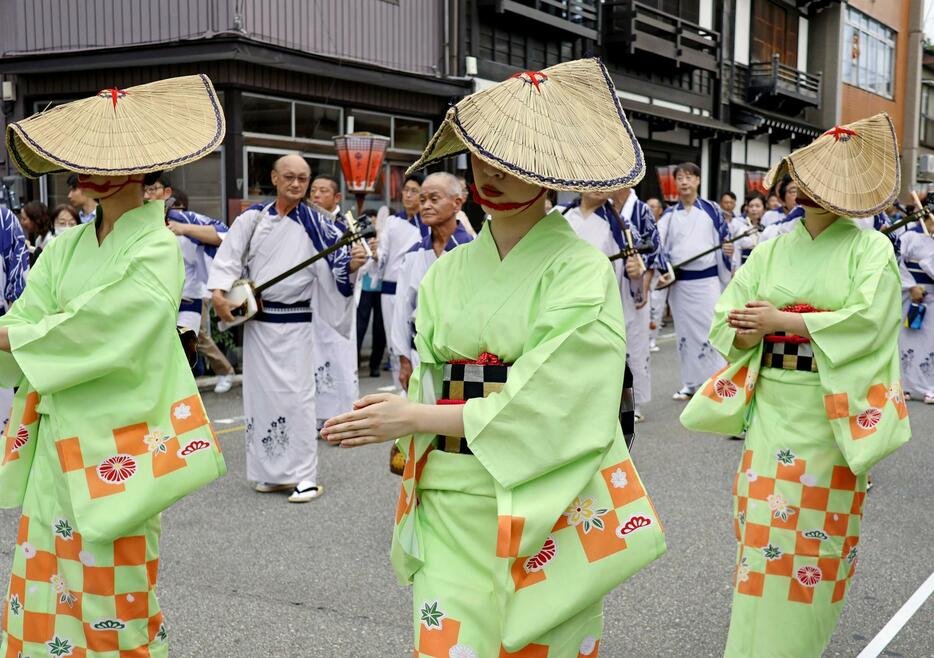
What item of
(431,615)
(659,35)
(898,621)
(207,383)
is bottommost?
(898,621)

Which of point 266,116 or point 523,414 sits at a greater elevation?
point 266,116

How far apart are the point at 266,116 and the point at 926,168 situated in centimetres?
2313

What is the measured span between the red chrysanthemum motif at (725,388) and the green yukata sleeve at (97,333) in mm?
1994

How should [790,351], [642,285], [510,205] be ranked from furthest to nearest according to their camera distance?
[642,285] → [790,351] → [510,205]

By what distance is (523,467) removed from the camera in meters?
2.23

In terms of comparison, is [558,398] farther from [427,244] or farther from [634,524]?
[427,244]

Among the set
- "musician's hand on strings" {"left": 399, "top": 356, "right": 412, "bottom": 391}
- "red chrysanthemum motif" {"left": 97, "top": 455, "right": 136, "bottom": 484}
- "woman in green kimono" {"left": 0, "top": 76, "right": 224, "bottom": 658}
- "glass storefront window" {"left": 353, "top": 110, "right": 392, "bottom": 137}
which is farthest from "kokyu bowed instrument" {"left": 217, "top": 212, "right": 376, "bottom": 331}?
"glass storefront window" {"left": 353, "top": 110, "right": 392, "bottom": 137}

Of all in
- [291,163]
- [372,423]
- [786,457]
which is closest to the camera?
[372,423]

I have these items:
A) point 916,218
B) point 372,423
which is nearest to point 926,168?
point 916,218

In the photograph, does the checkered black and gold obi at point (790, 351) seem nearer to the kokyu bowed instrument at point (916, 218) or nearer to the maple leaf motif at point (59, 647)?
the kokyu bowed instrument at point (916, 218)

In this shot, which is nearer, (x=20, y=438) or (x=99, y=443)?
(x=99, y=443)

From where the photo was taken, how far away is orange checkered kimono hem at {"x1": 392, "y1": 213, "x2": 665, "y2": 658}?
224 cm

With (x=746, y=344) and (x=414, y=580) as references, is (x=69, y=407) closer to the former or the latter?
(x=414, y=580)

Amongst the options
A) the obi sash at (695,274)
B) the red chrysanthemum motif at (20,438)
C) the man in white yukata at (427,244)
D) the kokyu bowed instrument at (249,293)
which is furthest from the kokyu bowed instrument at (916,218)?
the red chrysanthemum motif at (20,438)
